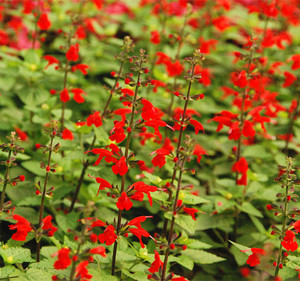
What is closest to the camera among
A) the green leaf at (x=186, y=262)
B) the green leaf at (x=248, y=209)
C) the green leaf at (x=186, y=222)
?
the green leaf at (x=186, y=222)

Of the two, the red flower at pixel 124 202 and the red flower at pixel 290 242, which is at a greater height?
the red flower at pixel 124 202

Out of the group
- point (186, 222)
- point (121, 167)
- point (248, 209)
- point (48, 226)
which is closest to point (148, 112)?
point (121, 167)

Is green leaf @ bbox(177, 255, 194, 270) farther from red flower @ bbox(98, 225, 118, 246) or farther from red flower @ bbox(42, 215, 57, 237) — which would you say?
red flower @ bbox(42, 215, 57, 237)

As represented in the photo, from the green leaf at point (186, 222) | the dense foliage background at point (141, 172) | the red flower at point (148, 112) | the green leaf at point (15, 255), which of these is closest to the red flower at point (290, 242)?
the dense foliage background at point (141, 172)

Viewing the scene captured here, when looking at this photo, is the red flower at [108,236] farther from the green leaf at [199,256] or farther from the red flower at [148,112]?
the green leaf at [199,256]

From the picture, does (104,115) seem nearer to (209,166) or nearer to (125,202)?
(125,202)

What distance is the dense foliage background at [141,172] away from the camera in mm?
2254

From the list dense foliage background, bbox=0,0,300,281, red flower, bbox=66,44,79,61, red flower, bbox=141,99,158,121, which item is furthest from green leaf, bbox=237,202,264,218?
red flower, bbox=66,44,79,61

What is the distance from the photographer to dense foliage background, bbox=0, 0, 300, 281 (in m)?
2.25

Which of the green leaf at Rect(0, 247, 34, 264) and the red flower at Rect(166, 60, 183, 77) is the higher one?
the red flower at Rect(166, 60, 183, 77)

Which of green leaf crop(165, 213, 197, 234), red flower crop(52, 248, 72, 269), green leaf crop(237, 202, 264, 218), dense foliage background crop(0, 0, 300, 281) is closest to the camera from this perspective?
red flower crop(52, 248, 72, 269)

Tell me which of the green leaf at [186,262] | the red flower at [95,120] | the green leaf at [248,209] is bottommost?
the green leaf at [186,262]

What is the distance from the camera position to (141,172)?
3.30 m

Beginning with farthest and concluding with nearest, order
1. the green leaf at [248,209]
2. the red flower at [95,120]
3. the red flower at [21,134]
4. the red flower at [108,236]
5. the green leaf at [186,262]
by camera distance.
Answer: the red flower at [21,134]
the green leaf at [248,209]
the red flower at [95,120]
the green leaf at [186,262]
the red flower at [108,236]
